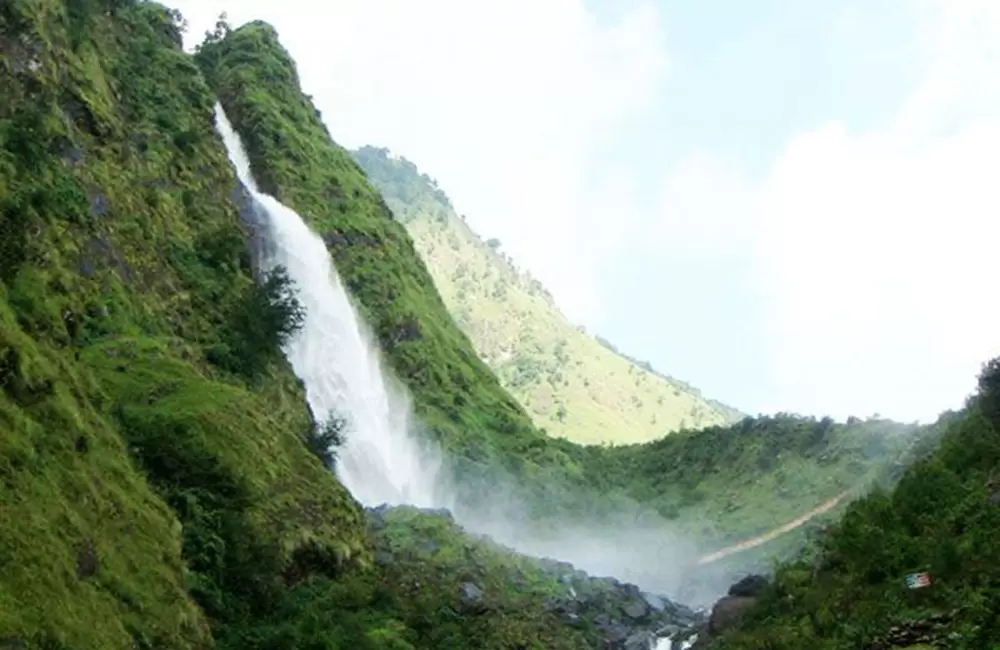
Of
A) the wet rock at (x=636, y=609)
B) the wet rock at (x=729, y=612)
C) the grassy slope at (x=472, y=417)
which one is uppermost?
the grassy slope at (x=472, y=417)

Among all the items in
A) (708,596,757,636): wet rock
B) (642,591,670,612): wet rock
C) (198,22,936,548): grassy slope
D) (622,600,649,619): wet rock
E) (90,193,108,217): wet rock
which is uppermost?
(198,22,936,548): grassy slope

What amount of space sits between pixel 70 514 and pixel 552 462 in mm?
61909

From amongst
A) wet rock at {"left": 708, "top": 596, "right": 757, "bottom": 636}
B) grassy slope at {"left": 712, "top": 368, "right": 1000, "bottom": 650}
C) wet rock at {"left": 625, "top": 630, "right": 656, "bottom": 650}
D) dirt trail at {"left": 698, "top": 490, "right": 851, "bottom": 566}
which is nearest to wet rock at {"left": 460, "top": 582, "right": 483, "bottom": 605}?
wet rock at {"left": 625, "top": 630, "right": 656, "bottom": 650}

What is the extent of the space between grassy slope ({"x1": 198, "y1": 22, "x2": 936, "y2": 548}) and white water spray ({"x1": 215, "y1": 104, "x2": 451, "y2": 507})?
7583 mm

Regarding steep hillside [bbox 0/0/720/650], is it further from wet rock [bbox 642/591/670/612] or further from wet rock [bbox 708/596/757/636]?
wet rock [bbox 708/596/757/636]

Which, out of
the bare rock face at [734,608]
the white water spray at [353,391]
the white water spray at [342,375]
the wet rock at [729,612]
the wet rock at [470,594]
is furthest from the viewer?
the white water spray at [353,391]

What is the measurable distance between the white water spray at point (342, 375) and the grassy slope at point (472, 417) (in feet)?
24.9

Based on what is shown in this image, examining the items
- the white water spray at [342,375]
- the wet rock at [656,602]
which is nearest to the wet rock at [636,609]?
the wet rock at [656,602]

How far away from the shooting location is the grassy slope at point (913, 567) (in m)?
15.5

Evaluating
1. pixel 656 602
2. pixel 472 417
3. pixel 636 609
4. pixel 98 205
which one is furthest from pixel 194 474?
Answer: pixel 472 417

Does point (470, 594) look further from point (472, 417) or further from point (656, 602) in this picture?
point (472, 417)

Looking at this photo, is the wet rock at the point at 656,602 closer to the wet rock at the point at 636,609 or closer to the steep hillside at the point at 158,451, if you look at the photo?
the steep hillside at the point at 158,451

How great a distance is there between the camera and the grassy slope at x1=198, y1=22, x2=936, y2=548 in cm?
7019

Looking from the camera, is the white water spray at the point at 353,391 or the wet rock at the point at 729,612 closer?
the wet rock at the point at 729,612
